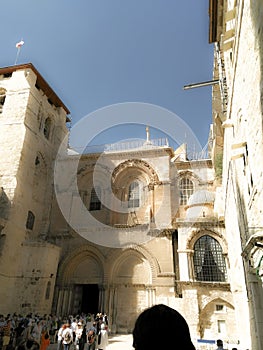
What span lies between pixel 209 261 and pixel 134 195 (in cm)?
809

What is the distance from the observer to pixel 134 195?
75.3ft

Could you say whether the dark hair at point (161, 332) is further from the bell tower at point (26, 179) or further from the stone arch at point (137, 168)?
the stone arch at point (137, 168)

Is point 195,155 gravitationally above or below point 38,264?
above

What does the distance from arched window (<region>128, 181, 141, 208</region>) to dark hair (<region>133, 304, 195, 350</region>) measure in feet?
68.6

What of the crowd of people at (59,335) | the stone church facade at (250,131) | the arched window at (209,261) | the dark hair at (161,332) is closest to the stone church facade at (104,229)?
the arched window at (209,261)

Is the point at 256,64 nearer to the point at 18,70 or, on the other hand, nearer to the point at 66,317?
the point at 66,317

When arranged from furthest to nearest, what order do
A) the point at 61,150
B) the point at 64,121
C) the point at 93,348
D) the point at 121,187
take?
the point at 64,121 → the point at 61,150 → the point at 121,187 → the point at 93,348

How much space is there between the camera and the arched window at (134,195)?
22.6m

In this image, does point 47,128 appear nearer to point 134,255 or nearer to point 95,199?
point 95,199

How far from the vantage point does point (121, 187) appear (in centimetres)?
2311

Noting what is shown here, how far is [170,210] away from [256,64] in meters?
15.2

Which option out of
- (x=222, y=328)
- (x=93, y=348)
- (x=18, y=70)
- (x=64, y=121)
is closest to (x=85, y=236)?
(x=93, y=348)

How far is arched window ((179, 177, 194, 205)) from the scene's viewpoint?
76.7 feet

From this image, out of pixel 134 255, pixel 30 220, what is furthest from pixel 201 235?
pixel 30 220
